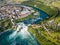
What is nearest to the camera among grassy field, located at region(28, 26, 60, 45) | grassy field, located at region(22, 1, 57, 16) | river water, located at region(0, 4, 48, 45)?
grassy field, located at region(28, 26, 60, 45)

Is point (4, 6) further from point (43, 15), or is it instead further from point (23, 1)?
point (43, 15)

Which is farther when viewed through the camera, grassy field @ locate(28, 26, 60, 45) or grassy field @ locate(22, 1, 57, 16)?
grassy field @ locate(22, 1, 57, 16)

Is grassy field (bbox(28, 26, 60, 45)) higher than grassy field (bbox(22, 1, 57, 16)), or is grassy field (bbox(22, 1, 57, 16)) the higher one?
grassy field (bbox(22, 1, 57, 16))

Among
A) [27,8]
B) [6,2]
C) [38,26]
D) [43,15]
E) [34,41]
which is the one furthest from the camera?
[6,2]

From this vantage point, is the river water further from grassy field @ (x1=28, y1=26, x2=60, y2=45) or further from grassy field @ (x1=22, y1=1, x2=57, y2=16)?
grassy field @ (x1=22, y1=1, x2=57, y2=16)

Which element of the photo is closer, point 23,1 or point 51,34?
point 51,34

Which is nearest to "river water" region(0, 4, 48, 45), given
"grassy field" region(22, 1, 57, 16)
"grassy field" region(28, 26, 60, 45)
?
"grassy field" region(28, 26, 60, 45)

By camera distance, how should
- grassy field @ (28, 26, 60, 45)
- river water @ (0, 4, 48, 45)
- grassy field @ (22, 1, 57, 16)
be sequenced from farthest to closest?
grassy field @ (22, 1, 57, 16) → river water @ (0, 4, 48, 45) → grassy field @ (28, 26, 60, 45)

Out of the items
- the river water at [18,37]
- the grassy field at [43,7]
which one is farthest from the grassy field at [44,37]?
the grassy field at [43,7]

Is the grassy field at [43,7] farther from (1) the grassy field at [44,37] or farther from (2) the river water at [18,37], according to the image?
(1) the grassy field at [44,37]

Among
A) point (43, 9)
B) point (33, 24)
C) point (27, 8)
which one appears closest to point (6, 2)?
point (27, 8)

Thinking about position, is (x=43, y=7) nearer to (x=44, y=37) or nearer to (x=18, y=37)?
(x=44, y=37)
